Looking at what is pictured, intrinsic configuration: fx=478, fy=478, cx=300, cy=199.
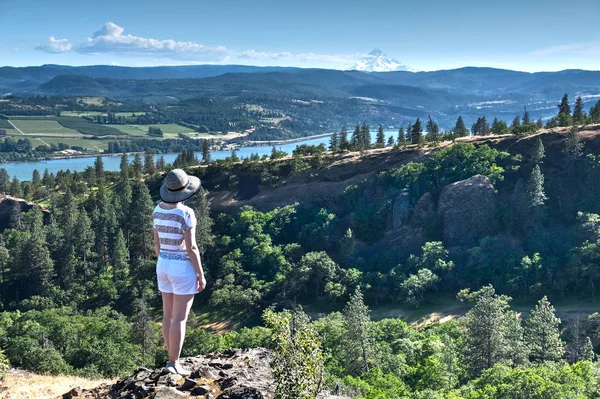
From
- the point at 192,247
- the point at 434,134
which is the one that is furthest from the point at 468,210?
the point at 192,247

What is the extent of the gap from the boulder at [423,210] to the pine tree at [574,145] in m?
15.4

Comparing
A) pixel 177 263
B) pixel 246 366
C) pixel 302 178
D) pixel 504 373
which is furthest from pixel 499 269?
pixel 177 263

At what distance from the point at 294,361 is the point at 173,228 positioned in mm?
3130

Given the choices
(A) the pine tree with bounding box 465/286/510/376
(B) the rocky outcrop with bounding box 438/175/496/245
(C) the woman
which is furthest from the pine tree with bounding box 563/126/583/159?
(C) the woman

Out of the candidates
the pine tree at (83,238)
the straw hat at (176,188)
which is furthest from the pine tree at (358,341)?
the pine tree at (83,238)

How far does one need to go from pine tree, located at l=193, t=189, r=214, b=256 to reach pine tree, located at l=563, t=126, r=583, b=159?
4094 cm

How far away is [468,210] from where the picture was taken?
50.8 metres

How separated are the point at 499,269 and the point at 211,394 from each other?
135 feet

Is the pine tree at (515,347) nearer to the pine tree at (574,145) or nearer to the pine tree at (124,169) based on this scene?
the pine tree at (574,145)

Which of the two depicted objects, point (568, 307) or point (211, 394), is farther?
point (568, 307)

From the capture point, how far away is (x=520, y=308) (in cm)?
4116

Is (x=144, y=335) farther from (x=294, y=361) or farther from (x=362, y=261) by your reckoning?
(x=294, y=361)

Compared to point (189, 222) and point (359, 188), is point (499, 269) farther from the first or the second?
point (189, 222)

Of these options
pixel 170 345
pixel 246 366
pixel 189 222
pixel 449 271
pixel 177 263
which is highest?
pixel 189 222
